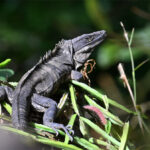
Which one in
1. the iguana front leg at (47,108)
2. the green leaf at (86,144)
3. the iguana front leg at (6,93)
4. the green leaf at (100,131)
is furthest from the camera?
the iguana front leg at (6,93)

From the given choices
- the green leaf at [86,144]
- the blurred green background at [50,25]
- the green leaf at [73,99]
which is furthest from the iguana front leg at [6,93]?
the blurred green background at [50,25]

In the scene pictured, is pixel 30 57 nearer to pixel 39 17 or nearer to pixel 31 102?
pixel 39 17

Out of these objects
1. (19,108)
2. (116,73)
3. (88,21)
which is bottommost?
(116,73)

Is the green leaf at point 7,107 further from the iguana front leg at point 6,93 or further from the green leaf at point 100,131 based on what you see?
the green leaf at point 100,131

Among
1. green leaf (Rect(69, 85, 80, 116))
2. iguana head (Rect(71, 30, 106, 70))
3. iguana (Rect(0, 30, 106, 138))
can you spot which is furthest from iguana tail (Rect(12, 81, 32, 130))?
iguana head (Rect(71, 30, 106, 70))

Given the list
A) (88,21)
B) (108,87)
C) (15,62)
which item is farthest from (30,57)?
(108,87)

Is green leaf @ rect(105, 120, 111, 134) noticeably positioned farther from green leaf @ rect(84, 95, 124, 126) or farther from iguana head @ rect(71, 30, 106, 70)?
iguana head @ rect(71, 30, 106, 70)

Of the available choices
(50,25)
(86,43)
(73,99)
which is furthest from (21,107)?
(50,25)
